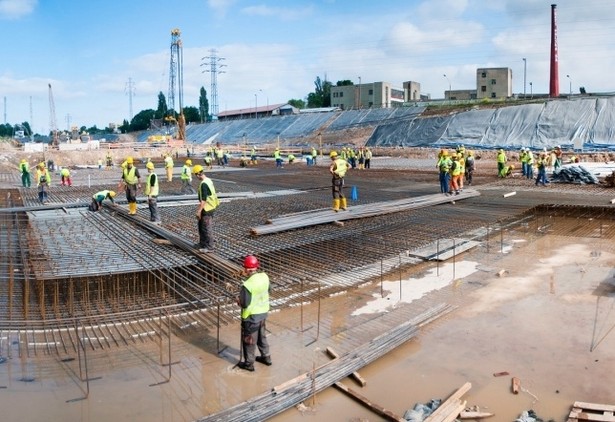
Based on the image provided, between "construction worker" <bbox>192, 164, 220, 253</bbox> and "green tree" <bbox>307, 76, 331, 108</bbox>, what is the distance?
81437mm

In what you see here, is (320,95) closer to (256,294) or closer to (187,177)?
(187,177)

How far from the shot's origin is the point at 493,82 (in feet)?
229

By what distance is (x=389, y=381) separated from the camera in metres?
5.09

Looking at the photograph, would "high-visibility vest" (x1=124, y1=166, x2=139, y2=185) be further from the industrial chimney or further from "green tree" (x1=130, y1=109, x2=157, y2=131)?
"green tree" (x1=130, y1=109, x2=157, y2=131)

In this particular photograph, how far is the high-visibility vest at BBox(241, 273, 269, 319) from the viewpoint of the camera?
4.97 metres

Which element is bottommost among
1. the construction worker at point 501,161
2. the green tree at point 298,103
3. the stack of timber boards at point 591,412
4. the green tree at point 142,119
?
the stack of timber boards at point 591,412

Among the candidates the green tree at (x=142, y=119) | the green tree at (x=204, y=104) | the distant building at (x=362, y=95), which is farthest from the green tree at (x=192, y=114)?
the distant building at (x=362, y=95)

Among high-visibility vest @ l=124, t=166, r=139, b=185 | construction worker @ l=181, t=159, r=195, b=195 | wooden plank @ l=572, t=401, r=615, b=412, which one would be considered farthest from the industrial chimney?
wooden plank @ l=572, t=401, r=615, b=412

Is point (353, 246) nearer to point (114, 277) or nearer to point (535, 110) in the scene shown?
point (114, 277)

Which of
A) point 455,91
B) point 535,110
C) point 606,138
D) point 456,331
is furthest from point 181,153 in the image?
point 456,331

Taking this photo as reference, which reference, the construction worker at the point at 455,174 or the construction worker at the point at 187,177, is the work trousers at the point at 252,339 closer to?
the construction worker at the point at 187,177

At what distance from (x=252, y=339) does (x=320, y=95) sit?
317 ft

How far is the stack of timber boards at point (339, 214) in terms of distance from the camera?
10.6 metres

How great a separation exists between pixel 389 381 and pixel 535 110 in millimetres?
38487
